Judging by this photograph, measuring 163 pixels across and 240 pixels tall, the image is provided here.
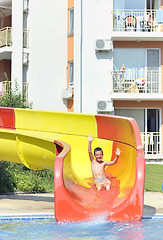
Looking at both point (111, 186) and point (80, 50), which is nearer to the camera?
point (111, 186)

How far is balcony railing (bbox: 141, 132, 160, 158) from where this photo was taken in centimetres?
2764

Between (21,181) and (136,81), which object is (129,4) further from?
(21,181)

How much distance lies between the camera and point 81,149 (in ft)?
43.0

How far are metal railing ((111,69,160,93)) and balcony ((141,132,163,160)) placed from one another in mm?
2274

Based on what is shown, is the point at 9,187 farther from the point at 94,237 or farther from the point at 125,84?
the point at 125,84

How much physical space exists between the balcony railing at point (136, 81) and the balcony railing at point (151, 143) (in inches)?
88.9

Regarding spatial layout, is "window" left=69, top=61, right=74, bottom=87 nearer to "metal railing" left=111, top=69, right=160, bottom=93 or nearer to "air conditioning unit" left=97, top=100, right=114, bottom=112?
"metal railing" left=111, top=69, right=160, bottom=93

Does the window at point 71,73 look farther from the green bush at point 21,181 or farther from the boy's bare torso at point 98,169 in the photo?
the boy's bare torso at point 98,169

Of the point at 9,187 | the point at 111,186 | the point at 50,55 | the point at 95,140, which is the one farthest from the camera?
the point at 50,55

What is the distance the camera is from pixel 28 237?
9008mm

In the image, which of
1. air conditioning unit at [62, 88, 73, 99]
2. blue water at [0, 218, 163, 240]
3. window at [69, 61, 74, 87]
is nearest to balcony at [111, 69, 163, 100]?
air conditioning unit at [62, 88, 73, 99]

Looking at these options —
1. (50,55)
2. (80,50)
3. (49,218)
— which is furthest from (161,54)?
(49,218)

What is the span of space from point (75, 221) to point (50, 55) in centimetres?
2094

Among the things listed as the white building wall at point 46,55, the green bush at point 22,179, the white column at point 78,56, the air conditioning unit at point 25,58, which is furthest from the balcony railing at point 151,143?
the green bush at point 22,179
